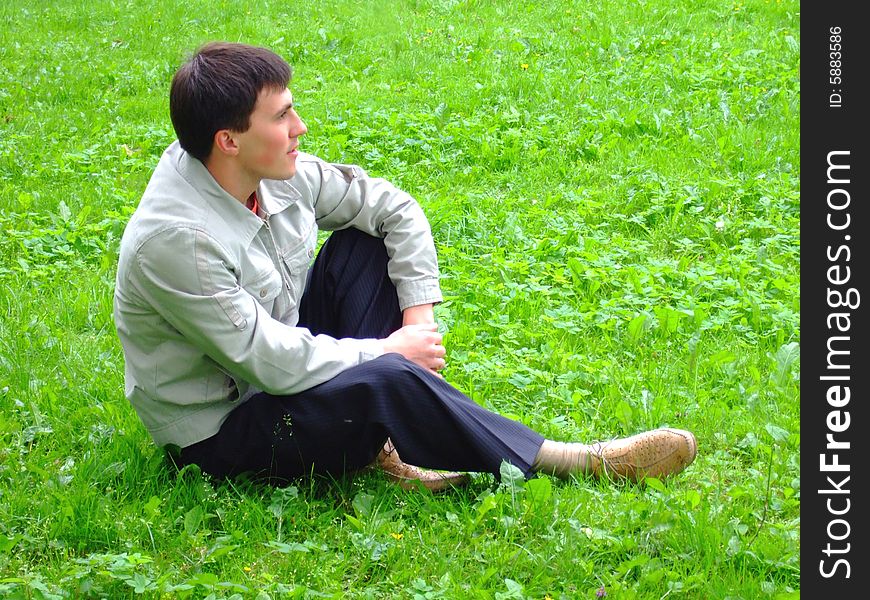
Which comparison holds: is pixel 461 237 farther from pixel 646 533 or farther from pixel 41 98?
pixel 41 98

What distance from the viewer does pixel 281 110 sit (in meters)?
3.46

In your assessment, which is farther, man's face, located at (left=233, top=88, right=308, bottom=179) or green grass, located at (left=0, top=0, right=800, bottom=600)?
man's face, located at (left=233, top=88, right=308, bottom=179)

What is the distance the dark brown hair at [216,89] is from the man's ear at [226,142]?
1 centimetres

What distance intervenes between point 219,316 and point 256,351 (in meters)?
0.16

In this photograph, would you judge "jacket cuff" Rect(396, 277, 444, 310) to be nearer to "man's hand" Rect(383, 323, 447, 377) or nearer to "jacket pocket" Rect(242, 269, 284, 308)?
"man's hand" Rect(383, 323, 447, 377)

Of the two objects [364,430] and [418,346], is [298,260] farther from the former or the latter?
[364,430]

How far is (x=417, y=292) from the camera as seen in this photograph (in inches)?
152

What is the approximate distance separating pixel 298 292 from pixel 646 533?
1.47 meters

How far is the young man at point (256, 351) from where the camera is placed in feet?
10.8

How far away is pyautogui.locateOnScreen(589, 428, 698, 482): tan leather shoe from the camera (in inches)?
143

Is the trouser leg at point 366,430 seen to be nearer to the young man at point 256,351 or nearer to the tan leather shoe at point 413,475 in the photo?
the young man at point 256,351

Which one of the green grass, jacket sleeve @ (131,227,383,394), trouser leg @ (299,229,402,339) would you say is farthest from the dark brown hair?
the green grass

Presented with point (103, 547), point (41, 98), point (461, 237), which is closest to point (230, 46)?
point (103, 547)

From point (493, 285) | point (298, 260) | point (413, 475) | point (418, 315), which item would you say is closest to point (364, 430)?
point (413, 475)
